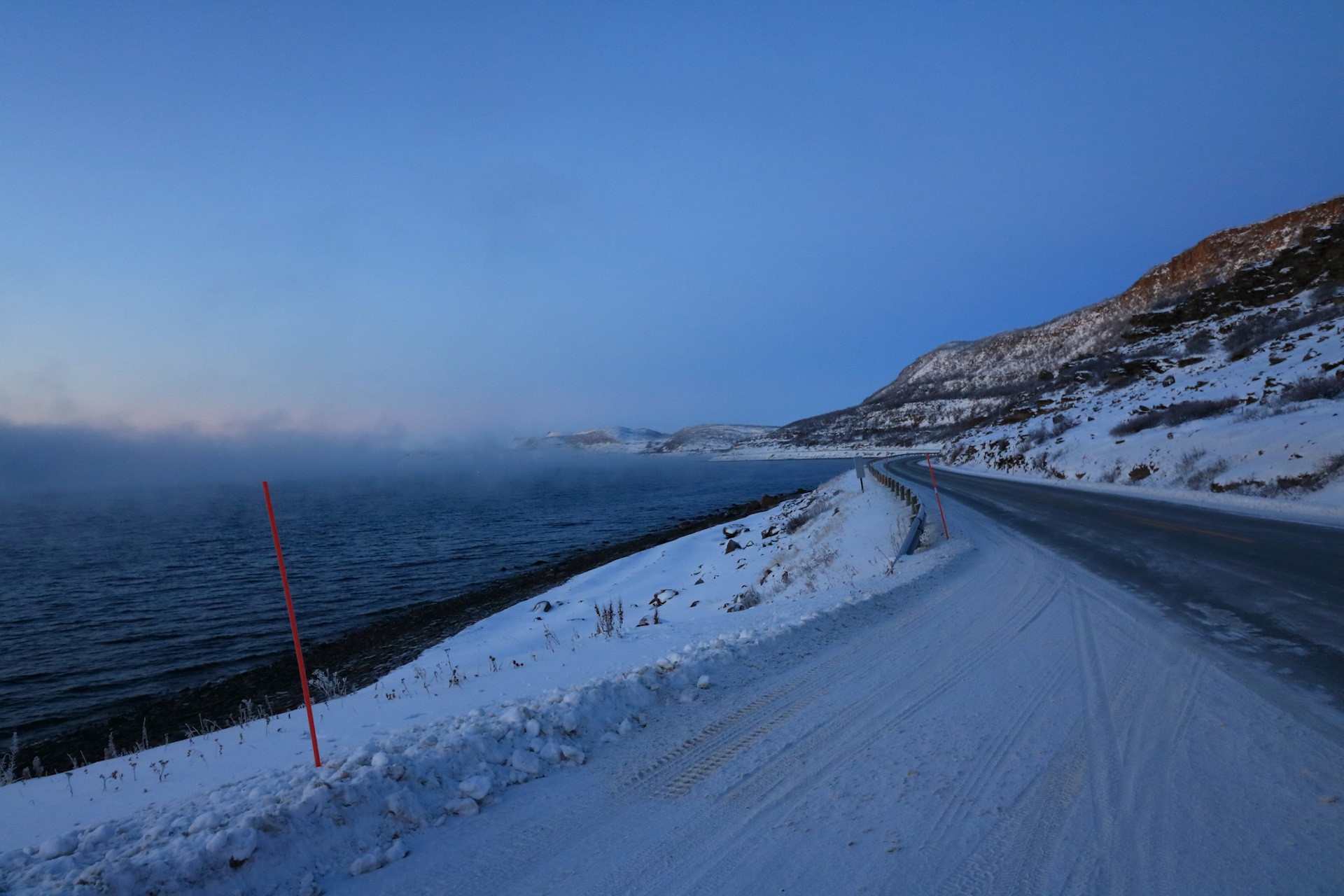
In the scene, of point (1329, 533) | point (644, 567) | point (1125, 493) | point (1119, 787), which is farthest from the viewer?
point (644, 567)

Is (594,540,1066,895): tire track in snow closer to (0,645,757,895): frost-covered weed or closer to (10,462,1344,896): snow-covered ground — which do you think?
(10,462,1344,896): snow-covered ground

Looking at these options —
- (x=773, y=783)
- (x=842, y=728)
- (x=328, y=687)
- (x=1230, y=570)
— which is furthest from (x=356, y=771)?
(x=1230, y=570)

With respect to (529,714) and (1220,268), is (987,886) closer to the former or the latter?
(529,714)

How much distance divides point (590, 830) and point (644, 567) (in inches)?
840

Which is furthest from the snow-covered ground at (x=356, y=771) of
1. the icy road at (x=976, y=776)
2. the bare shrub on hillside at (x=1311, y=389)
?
the bare shrub on hillside at (x=1311, y=389)

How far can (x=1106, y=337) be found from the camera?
114 m

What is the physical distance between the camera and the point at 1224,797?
3178mm

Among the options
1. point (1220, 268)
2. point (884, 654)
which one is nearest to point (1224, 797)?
point (884, 654)

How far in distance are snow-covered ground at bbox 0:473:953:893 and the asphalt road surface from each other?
11.1 feet

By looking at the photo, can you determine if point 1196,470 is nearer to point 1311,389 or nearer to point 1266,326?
point 1311,389

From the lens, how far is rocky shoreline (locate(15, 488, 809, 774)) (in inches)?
484

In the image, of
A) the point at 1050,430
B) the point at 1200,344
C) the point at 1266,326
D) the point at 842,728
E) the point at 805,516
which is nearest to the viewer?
the point at 842,728

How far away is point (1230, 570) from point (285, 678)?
65.4ft

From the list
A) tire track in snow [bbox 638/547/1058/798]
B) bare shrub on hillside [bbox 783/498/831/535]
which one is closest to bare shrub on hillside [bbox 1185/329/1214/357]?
bare shrub on hillside [bbox 783/498/831/535]
